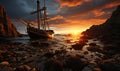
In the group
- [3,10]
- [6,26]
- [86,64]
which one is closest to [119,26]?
[86,64]

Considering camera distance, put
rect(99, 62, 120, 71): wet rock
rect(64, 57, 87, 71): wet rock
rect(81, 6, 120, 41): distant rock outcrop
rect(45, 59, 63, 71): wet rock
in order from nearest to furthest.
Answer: rect(99, 62, 120, 71): wet rock
rect(45, 59, 63, 71): wet rock
rect(64, 57, 87, 71): wet rock
rect(81, 6, 120, 41): distant rock outcrop

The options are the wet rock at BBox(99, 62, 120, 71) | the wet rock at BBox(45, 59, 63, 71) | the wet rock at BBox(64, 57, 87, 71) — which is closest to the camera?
the wet rock at BBox(99, 62, 120, 71)

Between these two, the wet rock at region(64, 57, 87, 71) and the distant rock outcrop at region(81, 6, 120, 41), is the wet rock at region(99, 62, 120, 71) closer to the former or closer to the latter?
the wet rock at region(64, 57, 87, 71)

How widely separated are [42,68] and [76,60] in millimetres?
3433

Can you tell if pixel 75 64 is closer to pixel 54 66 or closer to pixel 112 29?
pixel 54 66

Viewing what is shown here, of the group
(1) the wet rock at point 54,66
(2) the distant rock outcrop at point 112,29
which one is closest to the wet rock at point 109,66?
(1) the wet rock at point 54,66

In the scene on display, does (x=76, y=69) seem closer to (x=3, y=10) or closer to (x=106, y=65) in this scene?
(x=106, y=65)

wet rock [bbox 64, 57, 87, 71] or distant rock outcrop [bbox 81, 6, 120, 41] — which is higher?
distant rock outcrop [bbox 81, 6, 120, 41]

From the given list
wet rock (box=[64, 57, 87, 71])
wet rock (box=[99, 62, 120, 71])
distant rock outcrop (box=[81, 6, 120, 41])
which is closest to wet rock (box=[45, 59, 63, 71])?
wet rock (box=[64, 57, 87, 71])

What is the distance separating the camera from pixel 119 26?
6869 cm

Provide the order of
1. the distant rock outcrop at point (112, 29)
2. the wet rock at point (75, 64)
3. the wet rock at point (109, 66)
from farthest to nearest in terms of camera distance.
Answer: the distant rock outcrop at point (112, 29)
the wet rock at point (75, 64)
the wet rock at point (109, 66)

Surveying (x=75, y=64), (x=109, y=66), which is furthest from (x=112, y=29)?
(x=109, y=66)

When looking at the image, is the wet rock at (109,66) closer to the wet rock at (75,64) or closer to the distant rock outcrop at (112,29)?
the wet rock at (75,64)

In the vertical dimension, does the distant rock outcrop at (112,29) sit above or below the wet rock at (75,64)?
above
